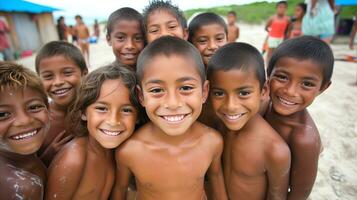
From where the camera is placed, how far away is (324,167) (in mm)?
2924

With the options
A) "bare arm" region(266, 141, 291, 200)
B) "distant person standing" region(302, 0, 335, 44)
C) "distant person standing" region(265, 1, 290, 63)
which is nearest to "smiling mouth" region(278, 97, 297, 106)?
"bare arm" region(266, 141, 291, 200)

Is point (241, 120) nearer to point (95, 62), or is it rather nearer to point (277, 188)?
point (277, 188)

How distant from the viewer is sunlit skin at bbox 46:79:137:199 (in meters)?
1.41

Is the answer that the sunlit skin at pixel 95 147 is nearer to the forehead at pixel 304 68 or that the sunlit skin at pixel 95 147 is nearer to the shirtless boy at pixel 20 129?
the shirtless boy at pixel 20 129

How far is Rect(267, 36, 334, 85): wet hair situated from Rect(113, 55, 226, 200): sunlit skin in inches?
24.3

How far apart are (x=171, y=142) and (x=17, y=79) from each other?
36.5 inches

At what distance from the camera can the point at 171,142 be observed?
58.9 inches

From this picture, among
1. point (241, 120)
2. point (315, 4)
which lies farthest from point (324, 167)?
point (315, 4)

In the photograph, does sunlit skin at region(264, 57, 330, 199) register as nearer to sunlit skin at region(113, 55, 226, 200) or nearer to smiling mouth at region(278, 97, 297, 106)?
smiling mouth at region(278, 97, 297, 106)

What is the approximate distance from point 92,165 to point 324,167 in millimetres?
2762

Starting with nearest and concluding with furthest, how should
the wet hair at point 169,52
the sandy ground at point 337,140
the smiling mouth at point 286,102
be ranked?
the wet hair at point 169,52 → the smiling mouth at point 286,102 → the sandy ground at point 337,140

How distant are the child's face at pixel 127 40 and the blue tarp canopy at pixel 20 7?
41.6ft

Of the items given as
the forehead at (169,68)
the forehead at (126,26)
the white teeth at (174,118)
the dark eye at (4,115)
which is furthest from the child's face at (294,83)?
the dark eye at (4,115)

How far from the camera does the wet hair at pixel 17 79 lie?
4.10 ft
